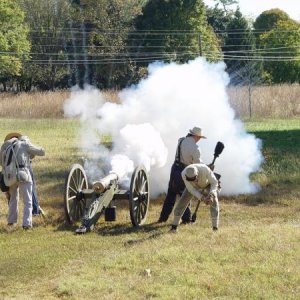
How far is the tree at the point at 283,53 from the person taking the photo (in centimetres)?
4953

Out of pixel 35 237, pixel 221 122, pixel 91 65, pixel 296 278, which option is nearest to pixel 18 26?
pixel 91 65

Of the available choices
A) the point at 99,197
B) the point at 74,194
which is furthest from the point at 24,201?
the point at 99,197

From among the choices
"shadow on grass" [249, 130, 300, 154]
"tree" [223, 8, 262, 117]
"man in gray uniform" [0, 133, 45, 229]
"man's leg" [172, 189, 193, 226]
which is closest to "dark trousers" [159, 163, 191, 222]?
"man's leg" [172, 189, 193, 226]

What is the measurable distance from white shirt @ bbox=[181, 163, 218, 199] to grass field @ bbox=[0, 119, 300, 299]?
0.67 meters

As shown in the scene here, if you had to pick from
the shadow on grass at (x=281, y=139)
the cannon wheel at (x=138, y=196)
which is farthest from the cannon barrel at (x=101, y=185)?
the shadow on grass at (x=281, y=139)

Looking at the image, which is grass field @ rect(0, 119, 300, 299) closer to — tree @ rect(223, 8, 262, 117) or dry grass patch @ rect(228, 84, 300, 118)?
dry grass patch @ rect(228, 84, 300, 118)

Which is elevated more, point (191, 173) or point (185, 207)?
point (191, 173)

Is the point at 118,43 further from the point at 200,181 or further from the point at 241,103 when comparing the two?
the point at 200,181

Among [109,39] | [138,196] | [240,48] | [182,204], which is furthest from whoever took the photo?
[240,48]

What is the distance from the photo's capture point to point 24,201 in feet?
36.0

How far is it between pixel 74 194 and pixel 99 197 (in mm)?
562

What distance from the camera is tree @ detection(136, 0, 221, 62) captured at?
1766 inches

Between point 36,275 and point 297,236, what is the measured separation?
380 cm

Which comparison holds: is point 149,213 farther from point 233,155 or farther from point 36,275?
point 36,275
